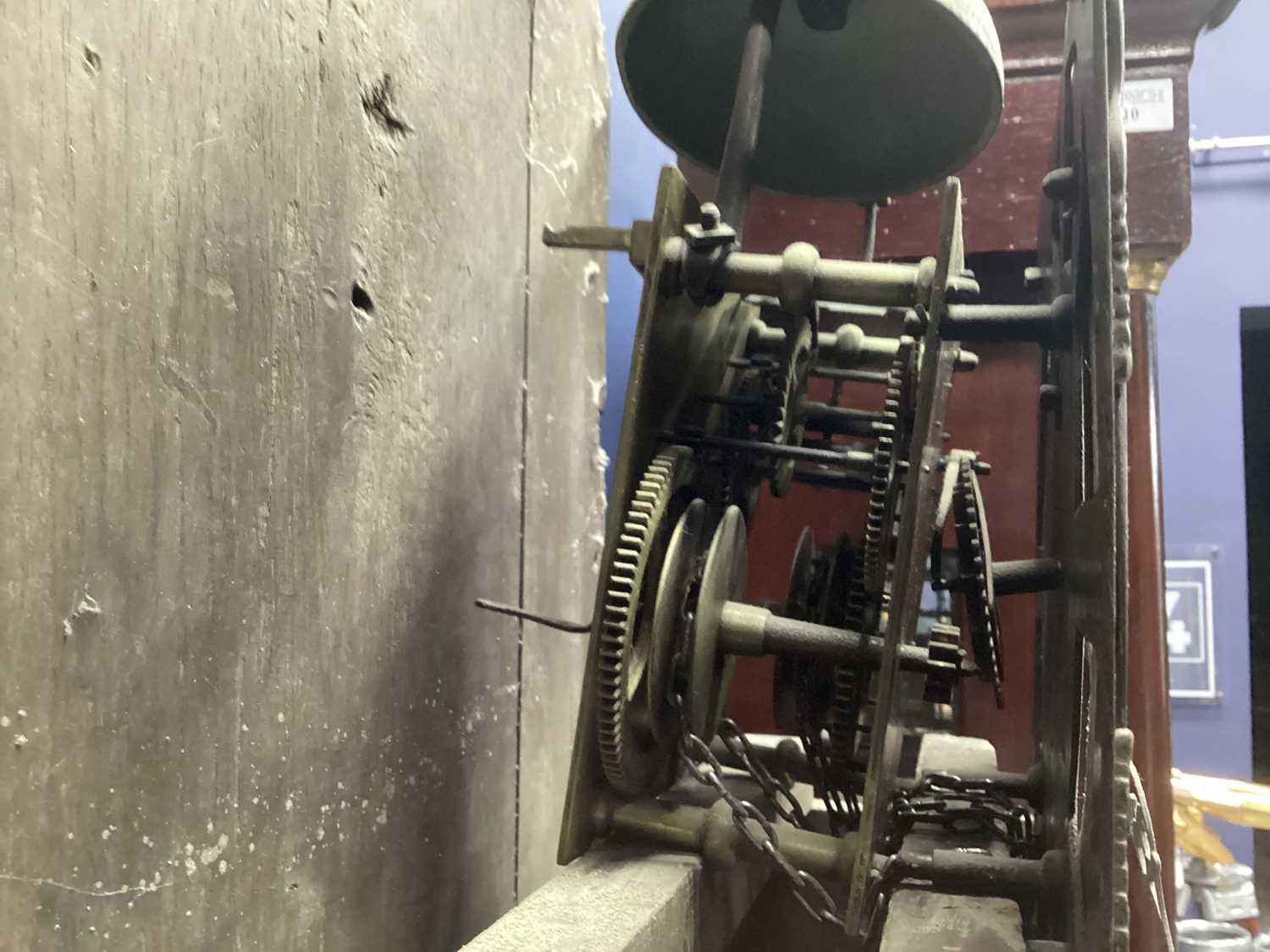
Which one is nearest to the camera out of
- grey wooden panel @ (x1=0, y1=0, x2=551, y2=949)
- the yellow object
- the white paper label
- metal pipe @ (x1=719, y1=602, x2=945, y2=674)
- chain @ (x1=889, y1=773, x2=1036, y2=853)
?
grey wooden panel @ (x1=0, y1=0, x2=551, y2=949)

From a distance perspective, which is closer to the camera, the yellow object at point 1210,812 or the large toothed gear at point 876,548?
the large toothed gear at point 876,548

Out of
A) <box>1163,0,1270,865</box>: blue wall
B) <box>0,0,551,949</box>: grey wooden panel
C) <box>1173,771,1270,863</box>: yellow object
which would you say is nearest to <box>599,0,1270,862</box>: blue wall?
<box>1163,0,1270,865</box>: blue wall

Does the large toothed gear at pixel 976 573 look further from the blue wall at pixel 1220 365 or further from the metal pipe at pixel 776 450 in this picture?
the blue wall at pixel 1220 365

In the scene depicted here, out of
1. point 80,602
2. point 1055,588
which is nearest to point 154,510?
point 80,602

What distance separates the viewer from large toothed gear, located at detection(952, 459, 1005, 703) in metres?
0.85

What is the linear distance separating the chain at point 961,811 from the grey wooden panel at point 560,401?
50 centimetres

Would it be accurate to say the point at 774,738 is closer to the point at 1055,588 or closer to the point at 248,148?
Result: the point at 1055,588

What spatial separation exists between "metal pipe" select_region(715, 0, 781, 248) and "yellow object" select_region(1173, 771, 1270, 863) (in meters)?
1.51

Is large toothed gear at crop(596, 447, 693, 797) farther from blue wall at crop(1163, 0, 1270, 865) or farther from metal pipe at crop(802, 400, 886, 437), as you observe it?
blue wall at crop(1163, 0, 1270, 865)

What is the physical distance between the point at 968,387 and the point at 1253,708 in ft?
3.56

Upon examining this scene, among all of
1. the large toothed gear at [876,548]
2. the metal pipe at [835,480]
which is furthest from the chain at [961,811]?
the metal pipe at [835,480]

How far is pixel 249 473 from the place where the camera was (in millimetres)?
771

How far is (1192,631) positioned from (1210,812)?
40cm

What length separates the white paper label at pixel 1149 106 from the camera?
1523 mm
